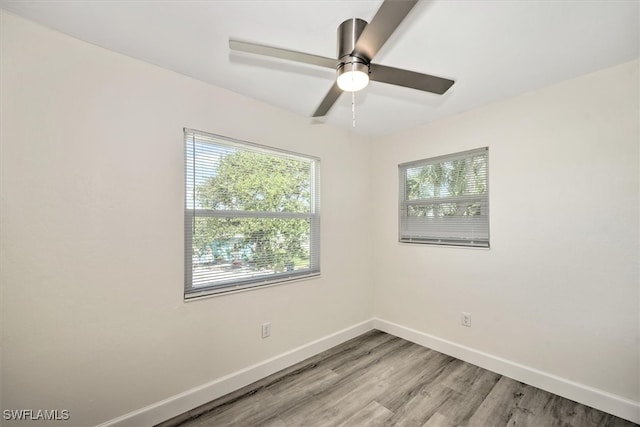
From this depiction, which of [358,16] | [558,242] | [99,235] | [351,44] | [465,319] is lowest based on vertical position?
[465,319]

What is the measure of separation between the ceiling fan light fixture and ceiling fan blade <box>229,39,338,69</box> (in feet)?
0.21

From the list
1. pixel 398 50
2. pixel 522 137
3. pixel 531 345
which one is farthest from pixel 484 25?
pixel 531 345

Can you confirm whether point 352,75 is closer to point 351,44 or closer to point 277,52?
point 351,44

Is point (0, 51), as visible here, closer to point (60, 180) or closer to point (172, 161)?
point (60, 180)

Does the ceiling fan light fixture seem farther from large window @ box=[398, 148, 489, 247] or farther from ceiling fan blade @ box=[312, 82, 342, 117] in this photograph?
large window @ box=[398, 148, 489, 247]

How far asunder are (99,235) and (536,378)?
3346mm

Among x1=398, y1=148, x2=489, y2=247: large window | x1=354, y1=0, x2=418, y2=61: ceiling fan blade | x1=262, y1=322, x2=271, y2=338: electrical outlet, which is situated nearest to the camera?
x1=354, y1=0, x2=418, y2=61: ceiling fan blade

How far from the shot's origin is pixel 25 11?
54.7 inches

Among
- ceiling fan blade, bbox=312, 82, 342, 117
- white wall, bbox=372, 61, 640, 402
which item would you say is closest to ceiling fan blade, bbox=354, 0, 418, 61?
ceiling fan blade, bbox=312, 82, 342, 117

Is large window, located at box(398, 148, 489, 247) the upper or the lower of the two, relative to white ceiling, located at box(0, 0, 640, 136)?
lower

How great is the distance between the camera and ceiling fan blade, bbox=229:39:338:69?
1225 mm

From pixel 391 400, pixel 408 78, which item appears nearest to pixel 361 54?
pixel 408 78

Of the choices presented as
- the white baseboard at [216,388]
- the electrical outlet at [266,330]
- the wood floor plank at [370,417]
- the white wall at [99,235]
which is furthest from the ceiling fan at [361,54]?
the white baseboard at [216,388]

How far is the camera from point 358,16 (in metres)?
1.43
